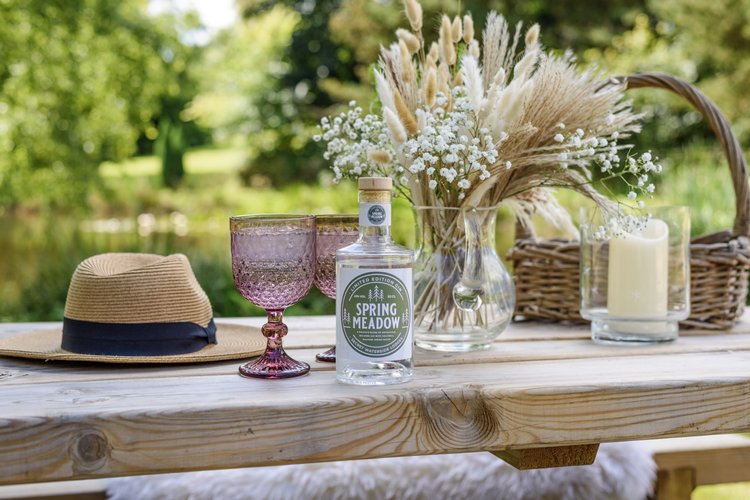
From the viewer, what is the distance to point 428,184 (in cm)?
126

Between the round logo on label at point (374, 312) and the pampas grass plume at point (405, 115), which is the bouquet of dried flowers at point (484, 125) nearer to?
the pampas grass plume at point (405, 115)

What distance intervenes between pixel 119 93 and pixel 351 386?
6081 mm

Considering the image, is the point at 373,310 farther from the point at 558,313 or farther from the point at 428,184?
the point at 558,313

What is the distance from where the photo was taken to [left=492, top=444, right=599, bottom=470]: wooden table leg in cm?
114

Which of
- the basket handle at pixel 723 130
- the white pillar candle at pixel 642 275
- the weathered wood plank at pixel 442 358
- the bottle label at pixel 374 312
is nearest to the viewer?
the bottle label at pixel 374 312

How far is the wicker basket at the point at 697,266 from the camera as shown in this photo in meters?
1.53

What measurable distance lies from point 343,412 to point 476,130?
0.45 metres

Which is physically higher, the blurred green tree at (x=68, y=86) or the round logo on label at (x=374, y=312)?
the blurred green tree at (x=68, y=86)

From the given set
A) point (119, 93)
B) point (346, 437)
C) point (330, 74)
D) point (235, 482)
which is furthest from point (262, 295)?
point (330, 74)

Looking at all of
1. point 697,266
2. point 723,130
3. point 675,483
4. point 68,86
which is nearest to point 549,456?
point 697,266

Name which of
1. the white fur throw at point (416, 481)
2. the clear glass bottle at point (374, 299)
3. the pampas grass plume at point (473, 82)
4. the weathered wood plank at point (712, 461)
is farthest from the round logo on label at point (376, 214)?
the weathered wood plank at point (712, 461)

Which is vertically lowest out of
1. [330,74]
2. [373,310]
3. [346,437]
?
[346,437]

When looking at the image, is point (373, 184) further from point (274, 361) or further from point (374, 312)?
point (274, 361)

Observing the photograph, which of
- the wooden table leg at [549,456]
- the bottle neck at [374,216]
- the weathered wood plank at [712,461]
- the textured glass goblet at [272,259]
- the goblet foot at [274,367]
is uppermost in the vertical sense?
the bottle neck at [374,216]
